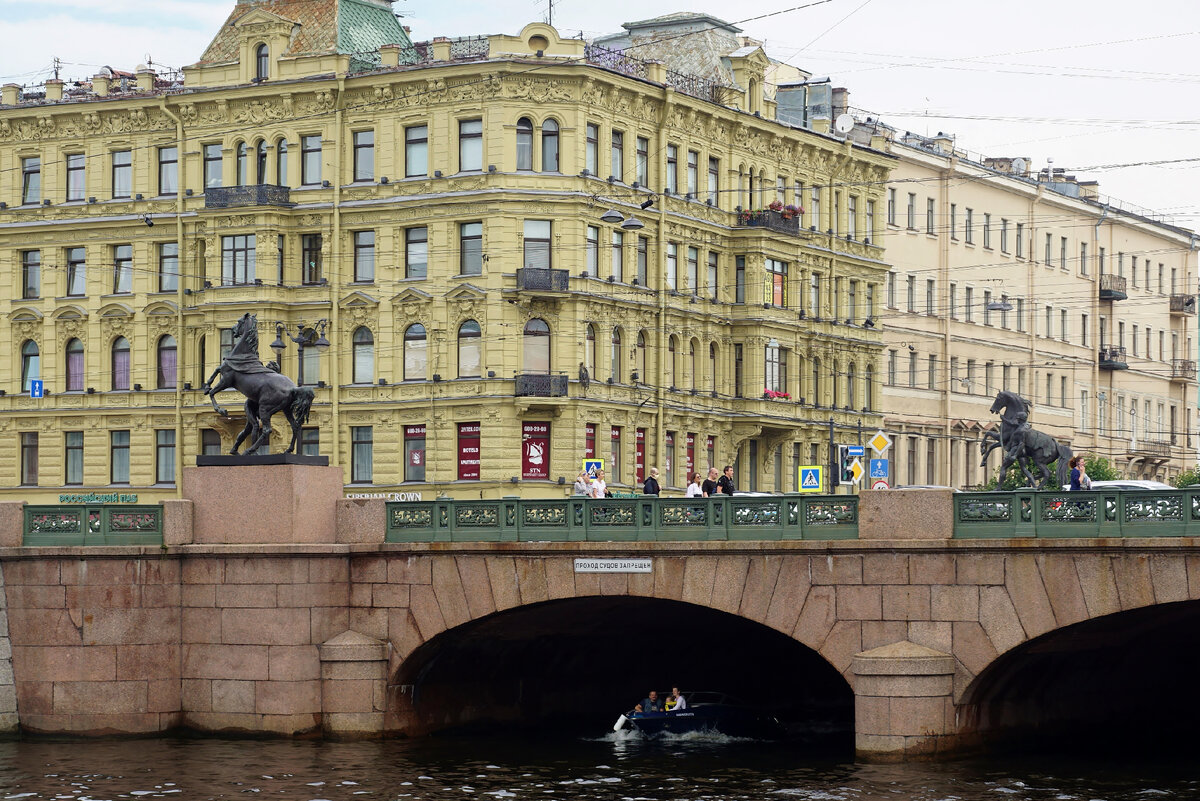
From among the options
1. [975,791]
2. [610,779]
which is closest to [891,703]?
[975,791]

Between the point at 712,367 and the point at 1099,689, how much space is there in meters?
24.6

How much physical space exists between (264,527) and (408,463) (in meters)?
22.1

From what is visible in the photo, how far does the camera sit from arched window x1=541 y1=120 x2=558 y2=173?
57094mm

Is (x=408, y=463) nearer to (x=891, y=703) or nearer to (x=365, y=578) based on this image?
(x=365, y=578)

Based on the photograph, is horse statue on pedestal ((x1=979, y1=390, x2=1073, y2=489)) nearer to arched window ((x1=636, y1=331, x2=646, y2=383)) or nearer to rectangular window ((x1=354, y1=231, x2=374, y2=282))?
arched window ((x1=636, y1=331, x2=646, y2=383))

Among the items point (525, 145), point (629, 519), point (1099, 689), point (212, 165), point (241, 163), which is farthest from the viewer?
point (212, 165)

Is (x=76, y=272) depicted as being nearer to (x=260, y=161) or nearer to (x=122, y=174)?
(x=122, y=174)

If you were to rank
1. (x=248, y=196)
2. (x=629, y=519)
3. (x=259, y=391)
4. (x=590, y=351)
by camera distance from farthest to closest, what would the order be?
(x=248, y=196)
(x=590, y=351)
(x=259, y=391)
(x=629, y=519)

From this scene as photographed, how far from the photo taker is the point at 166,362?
200ft

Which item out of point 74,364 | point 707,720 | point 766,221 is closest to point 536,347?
point 766,221

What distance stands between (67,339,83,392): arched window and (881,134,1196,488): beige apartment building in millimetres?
24591

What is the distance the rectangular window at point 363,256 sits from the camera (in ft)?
193

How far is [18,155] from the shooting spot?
62.7 m

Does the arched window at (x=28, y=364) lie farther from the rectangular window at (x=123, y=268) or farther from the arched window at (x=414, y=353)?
the arched window at (x=414, y=353)
